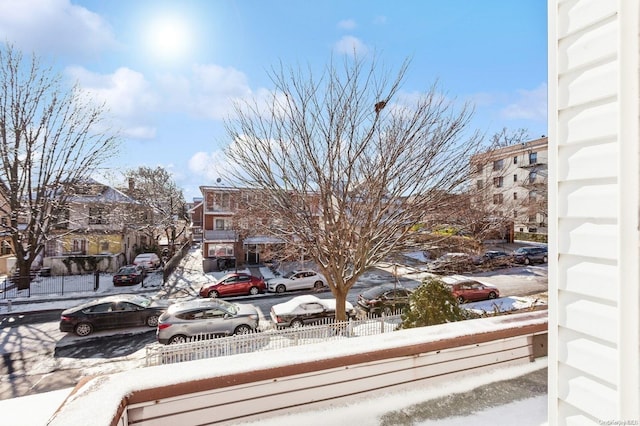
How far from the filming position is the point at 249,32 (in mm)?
7777

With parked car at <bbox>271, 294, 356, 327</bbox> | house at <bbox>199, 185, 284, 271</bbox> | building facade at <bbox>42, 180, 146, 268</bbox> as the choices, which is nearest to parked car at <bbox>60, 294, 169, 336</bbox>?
parked car at <bbox>271, 294, 356, 327</bbox>

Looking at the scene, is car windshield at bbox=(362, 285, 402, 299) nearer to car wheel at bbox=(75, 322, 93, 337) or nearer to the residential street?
the residential street

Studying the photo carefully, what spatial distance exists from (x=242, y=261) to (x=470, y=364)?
69.0 feet

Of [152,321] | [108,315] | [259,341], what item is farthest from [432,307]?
[108,315]

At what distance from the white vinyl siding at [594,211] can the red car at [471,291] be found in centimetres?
1257

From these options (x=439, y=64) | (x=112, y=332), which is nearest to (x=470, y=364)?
(x=439, y=64)

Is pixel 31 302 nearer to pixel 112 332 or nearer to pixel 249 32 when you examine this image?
pixel 112 332

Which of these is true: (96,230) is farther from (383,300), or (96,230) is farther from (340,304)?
(383,300)

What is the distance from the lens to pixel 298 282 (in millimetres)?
15570

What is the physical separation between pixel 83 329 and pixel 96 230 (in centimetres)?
1433

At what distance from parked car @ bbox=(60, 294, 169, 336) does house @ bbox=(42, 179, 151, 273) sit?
11.4 meters

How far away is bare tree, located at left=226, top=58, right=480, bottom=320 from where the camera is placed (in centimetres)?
809

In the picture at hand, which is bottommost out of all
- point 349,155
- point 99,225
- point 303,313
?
point 303,313

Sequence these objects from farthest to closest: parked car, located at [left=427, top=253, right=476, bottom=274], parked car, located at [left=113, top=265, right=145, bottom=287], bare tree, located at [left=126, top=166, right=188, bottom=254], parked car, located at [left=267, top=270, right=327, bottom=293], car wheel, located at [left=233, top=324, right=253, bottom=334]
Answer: bare tree, located at [left=126, top=166, right=188, bottom=254] < parked car, located at [left=113, top=265, right=145, bottom=287] < parked car, located at [left=267, top=270, right=327, bottom=293] < parked car, located at [left=427, top=253, right=476, bottom=274] < car wheel, located at [left=233, top=324, right=253, bottom=334]
